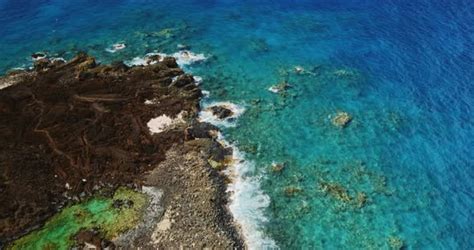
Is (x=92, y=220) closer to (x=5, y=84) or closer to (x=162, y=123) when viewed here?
(x=162, y=123)

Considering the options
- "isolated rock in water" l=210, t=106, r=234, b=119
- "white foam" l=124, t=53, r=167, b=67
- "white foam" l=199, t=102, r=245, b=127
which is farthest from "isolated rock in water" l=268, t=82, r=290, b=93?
"white foam" l=124, t=53, r=167, b=67

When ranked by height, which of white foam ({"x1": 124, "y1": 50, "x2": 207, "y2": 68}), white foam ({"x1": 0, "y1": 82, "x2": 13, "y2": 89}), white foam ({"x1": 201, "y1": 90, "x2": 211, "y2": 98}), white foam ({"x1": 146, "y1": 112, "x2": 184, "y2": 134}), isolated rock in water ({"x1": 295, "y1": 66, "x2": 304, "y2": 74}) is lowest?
Answer: isolated rock in water ({"x1": 295, "y1": 66, "x2": 304, "y2": 74})

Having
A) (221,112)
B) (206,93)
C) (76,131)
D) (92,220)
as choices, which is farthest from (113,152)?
(206,93)

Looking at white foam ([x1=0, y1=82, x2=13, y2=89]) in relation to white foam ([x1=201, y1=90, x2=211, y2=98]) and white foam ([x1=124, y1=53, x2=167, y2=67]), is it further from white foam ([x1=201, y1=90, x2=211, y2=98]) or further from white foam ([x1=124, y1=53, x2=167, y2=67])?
white foam ([x1=201, y1=90, x2=211, y2=98])

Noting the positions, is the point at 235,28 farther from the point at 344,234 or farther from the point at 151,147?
the point at 344,234

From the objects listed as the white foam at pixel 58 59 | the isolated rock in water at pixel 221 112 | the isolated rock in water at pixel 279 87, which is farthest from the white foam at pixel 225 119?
the white foam at pixel 58 59

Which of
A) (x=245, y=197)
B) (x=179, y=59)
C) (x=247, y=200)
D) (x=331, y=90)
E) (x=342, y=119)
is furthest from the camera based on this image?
(x=179, y=59)

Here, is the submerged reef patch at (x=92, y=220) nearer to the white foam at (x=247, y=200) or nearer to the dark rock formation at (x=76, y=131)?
the dark rock formation at (x=76, y=131)
